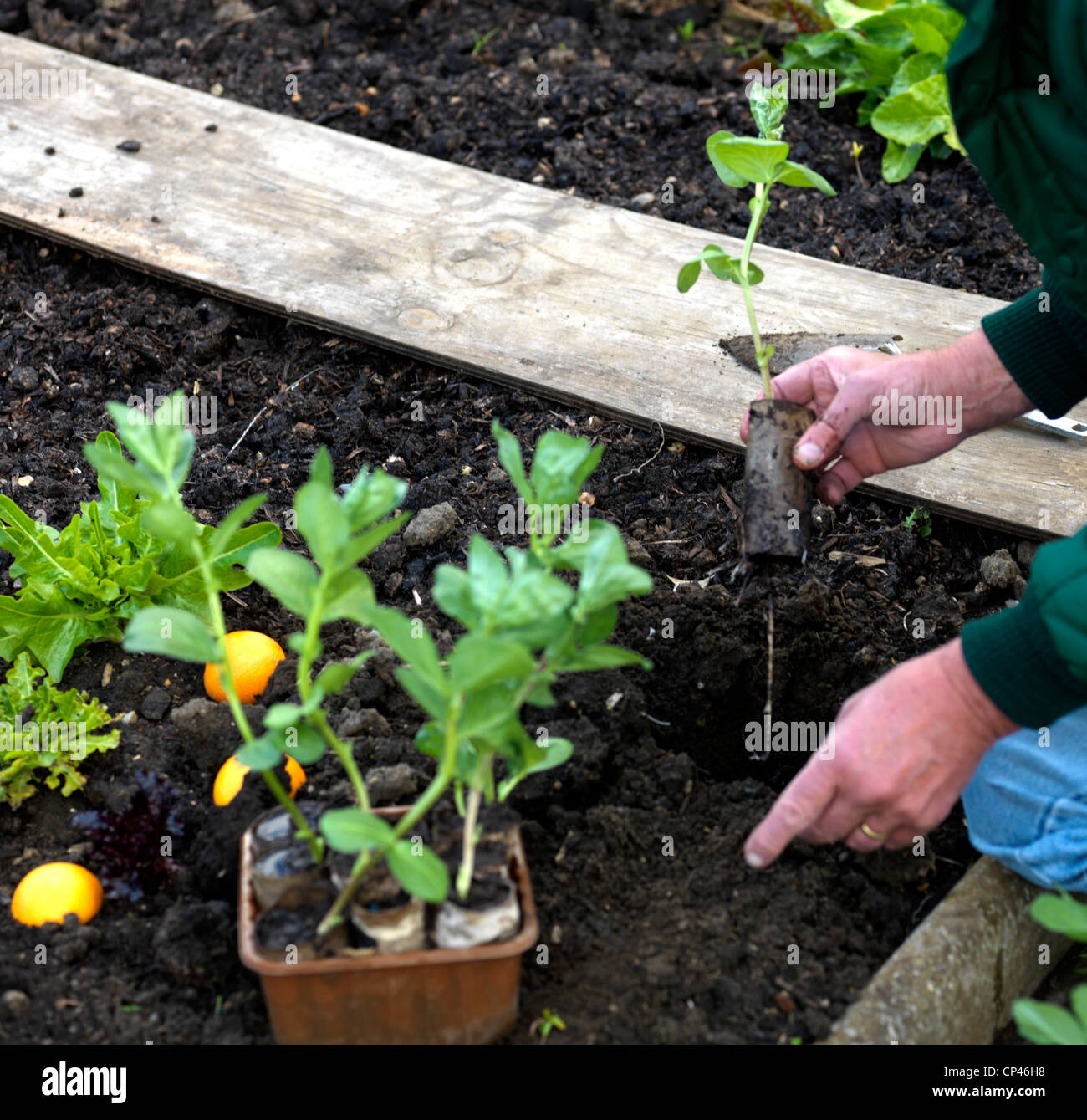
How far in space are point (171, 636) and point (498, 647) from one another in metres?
0.47

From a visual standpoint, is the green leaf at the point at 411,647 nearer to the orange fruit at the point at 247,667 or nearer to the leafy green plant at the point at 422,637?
the leafy green plant at the point at 422,637

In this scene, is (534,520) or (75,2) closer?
(534,520)

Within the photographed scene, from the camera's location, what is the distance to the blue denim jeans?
6.71ft

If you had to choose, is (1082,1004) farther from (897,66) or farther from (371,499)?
(897,66)

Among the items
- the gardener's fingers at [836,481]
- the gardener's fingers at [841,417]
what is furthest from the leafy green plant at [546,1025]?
the gardener's fingers at [836,481]

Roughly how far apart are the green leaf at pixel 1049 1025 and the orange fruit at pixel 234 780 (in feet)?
4.03

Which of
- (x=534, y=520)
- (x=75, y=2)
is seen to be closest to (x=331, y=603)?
(x=534, y=520)

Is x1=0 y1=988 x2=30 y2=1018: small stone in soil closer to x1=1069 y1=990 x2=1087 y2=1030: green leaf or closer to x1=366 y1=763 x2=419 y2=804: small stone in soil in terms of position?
x1=366 y1=763 x2=419 y2=804: small stone in soil

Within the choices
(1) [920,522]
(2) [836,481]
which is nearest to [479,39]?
(1) [920,522]

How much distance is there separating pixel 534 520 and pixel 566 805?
67cm

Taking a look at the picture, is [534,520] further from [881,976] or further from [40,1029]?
[40,1029]

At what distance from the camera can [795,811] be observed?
5.96 feet

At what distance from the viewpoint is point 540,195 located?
3.84m

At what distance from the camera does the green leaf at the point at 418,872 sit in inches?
59.6
